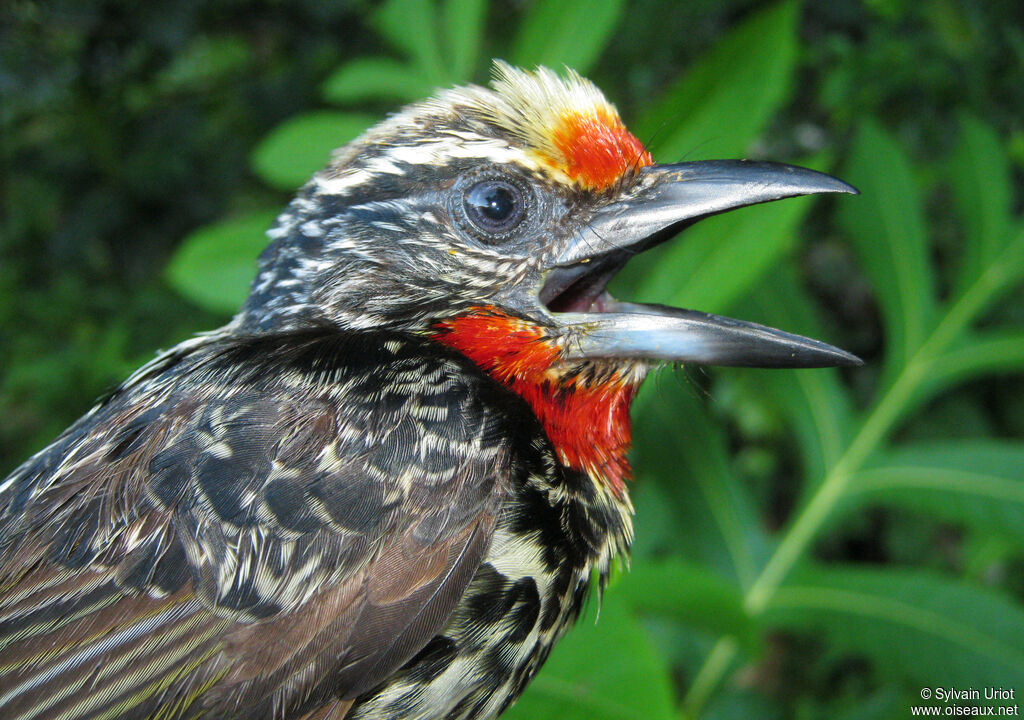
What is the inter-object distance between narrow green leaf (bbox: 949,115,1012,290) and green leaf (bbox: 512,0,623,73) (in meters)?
1.14

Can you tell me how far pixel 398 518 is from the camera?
115cm

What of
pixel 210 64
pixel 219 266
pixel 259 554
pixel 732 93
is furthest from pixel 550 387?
pixel 210 64

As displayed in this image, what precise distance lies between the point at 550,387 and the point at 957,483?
1424 millimetres

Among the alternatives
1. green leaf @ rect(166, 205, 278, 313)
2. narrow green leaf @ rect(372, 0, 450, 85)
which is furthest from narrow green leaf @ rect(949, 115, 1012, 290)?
green leaf @ rect(166, 205, 278, 313)

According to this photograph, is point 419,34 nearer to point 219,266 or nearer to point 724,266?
point 219,266

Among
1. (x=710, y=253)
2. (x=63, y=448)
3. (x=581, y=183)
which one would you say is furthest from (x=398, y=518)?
(x=710, y=253)

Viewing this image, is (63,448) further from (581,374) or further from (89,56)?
(89,56)

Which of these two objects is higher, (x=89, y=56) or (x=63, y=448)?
(x=89, y=56)

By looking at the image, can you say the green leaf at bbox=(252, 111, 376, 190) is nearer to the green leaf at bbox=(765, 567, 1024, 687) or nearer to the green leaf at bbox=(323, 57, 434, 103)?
the green leaf at bbox=(323, 57, 434, 103)

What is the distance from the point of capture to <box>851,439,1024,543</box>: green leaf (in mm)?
2082

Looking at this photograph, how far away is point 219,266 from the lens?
2.34 meters

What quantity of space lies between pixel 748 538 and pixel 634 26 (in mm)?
2061

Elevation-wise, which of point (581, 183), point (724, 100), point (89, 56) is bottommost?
point (581, 183)

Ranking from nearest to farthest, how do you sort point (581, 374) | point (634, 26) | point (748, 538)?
point (581, 374), point (748, 538), point (634, 26)
